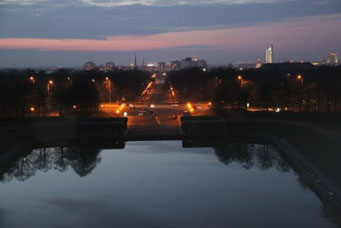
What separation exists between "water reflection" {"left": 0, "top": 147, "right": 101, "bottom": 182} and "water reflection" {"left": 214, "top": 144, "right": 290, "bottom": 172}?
4.24 m

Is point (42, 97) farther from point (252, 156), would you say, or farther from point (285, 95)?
point (252, 156)

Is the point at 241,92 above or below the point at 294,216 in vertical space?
above

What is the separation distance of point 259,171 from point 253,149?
13.4 feet

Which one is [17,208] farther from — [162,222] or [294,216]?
[294,216]

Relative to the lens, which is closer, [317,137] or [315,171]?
[315,171]

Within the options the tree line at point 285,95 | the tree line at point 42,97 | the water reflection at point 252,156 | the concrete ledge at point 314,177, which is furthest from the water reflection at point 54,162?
the tree line at point 285,95

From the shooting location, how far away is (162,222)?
31.8 feet

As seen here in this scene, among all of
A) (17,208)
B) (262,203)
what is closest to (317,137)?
(262,203)

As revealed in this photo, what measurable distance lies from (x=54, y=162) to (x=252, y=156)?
638 cm

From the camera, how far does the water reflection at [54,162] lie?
15.1 metres

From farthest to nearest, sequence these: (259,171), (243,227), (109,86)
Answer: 1. (109,86)
2. (259,171)
3. (243,227)

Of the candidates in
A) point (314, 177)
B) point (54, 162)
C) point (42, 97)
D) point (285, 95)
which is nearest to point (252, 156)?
point (314, 177)

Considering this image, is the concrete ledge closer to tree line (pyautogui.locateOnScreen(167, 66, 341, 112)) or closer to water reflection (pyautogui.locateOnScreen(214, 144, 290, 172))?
water reflection (pyautogui.locateOnScreen(214, 144, 290, 172))

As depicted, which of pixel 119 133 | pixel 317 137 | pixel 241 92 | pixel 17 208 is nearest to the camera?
pixel 17 208
